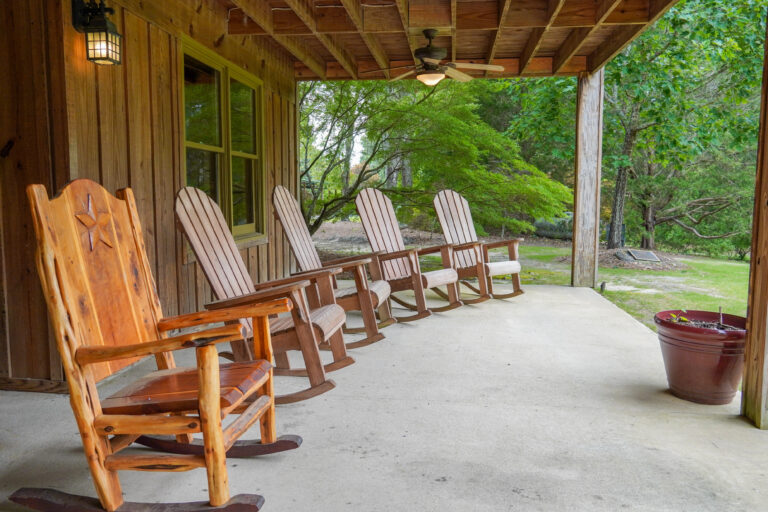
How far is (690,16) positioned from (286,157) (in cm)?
502

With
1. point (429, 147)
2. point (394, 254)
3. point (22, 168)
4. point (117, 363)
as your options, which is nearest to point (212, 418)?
point (117, 363)

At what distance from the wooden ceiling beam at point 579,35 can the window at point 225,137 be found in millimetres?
2669

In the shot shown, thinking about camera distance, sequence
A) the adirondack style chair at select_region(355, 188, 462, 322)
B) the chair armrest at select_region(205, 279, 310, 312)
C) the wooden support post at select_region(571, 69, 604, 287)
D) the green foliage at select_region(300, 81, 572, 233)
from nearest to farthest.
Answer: the chair armrest at select_region(205, 279, 310, 312), the adirondack style chair at select_region(355, 188, 462, 322), the wooden support post at select_region(571, 69, 604, 287), the green foliage at select_region(300, 81, 572, 233)

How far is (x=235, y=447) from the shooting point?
2.05 metres

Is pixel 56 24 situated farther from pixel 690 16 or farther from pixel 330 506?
pixel 690 16

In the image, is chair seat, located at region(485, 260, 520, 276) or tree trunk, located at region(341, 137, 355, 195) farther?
tree trunk, located at region(341, 137, 355, 195)

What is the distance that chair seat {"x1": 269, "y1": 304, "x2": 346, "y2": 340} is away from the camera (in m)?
2.58

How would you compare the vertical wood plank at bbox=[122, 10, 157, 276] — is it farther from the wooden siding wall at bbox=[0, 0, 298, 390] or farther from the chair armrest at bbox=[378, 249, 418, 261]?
the chair armrest at bbox=[378, 249, 418, 261]

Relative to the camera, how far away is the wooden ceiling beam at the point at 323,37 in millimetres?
3809

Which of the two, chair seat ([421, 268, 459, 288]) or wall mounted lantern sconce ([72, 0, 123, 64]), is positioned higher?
wall mounted lantern sconce ([72, 0, 123, 64])

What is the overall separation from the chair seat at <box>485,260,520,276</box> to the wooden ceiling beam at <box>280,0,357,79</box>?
2.25m

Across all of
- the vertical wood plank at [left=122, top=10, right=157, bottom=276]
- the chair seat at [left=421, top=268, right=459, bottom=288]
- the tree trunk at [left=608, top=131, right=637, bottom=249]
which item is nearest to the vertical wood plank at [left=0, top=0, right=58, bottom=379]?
the vertical wood plank at [left=122, top=10, right=157, bottom=276]

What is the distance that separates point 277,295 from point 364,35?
9.14ft

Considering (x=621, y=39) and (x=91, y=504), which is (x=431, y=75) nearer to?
(x=621, y=39)
